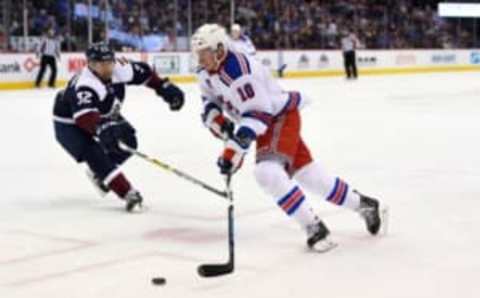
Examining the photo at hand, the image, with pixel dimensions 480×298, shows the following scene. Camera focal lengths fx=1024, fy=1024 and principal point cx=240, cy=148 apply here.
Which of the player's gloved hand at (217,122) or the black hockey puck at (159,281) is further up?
the player's gloved hand at (217,122)

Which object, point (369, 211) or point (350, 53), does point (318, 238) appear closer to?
point (369, 211)

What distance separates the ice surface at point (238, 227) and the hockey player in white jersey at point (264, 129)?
0.62 feet

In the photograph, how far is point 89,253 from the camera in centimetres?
445

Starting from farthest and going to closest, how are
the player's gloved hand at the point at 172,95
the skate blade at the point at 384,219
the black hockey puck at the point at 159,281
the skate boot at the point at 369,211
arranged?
the player's gloved hand at the point at 172,95 < the skate blade at the point at 384,219 < the skate boot at the point at 369,211 < the black hockey puck at the point at 159,281

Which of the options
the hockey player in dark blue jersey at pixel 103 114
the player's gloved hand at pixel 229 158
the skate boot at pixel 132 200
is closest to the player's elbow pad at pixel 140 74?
the hockey player in dark blue jersey at pixel 103 114

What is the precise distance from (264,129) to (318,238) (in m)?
0.54

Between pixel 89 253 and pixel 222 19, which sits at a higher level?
pixel 222 19

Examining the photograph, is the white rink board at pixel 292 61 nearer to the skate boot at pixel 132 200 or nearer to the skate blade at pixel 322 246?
the skate boot at pixel 132 200

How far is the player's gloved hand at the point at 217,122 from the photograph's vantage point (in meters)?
4.55

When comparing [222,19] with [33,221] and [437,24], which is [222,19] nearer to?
[437,24]

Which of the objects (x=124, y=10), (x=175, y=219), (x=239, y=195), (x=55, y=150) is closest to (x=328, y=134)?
(x=55, y=150)

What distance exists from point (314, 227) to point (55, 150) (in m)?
4.60

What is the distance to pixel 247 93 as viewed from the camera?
429 cm

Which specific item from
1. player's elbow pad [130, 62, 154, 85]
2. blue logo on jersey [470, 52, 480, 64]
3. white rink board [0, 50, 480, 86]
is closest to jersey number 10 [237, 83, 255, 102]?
player's elbow pad [130, 62, 154, 85]
